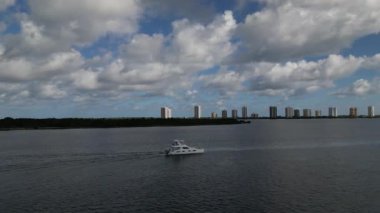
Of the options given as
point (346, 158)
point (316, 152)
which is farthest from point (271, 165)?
point (316, 152)

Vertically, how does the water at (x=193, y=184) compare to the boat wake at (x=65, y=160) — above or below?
below

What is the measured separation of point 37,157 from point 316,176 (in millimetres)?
75161

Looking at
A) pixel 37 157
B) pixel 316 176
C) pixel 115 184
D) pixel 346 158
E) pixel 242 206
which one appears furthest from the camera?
pixel 37 157

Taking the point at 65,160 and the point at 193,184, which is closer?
the point at 193,184

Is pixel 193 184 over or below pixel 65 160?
below

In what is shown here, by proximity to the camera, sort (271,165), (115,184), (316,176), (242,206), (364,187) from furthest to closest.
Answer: (271,165)
(316,176)
(115,184)
(364,187)
(242,206)

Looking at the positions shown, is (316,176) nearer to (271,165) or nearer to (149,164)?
(271,165)

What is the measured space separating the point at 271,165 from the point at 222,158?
1849cm

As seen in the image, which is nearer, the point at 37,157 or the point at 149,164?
the point at 149,164

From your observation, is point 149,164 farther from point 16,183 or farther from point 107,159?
point 16,183

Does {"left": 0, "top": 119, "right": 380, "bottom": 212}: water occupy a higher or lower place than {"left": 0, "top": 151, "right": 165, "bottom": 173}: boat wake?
lower

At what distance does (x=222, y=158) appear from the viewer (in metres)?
104

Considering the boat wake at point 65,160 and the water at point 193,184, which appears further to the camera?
the boat wake at point 65,160

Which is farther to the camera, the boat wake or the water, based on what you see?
the boat wake
